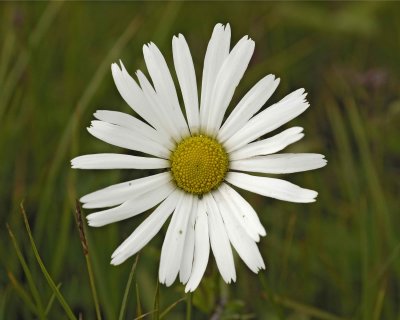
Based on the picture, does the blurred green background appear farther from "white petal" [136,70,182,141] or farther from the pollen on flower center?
"white petal" [136,70,182,141]

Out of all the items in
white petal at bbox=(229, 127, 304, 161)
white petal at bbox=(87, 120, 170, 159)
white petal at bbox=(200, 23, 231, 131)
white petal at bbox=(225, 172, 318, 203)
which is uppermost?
white petal at bbox=(200, 23, 231, 131)

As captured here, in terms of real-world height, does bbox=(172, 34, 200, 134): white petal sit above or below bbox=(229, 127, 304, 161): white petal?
above

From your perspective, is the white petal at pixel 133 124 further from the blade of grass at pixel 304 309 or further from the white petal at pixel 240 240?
the blade of grass at pixel 304 309

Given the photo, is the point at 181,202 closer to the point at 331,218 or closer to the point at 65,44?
the point at 331,218

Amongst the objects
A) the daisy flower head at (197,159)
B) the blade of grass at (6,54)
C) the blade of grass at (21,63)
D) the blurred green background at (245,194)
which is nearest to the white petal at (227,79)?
the daisy flower head at (197,159)

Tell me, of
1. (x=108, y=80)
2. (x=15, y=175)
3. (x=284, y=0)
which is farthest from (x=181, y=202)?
(x=284, y=0)

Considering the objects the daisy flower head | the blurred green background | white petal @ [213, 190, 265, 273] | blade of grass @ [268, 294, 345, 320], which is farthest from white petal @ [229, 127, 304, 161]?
blade of grass @ [268, 294, 345, 320]

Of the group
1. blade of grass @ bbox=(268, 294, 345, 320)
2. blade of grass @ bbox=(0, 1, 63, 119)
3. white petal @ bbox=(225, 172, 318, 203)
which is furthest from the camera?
blade of grass @ bbox=(0, 1, 63, 119)
